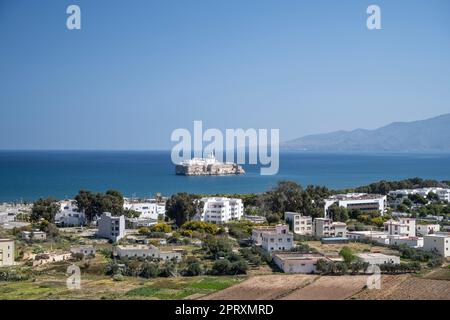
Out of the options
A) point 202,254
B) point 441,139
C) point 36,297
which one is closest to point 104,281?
point 36,297

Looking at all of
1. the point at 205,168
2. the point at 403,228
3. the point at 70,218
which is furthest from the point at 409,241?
the point at 205,168

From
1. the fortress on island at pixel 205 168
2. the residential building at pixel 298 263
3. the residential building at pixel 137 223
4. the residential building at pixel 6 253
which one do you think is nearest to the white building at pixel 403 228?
the residential building at pixel 298 263

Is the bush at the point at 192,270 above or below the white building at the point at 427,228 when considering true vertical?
below

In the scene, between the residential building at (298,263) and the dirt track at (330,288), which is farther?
the residential building at (298,263)

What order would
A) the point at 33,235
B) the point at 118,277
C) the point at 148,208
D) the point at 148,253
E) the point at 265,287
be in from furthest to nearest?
the point at 148,208
the point at 33,235
the point at 148,253
the point at 118,277
the point at 265,287

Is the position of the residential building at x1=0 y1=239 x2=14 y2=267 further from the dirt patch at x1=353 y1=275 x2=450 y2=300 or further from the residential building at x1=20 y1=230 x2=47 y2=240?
the dirt patch at x1=353 y1=275 x2=450 y2=300

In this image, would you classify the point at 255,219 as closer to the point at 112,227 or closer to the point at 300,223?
the point at 300,223

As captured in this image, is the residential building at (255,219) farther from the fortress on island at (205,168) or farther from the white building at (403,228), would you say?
the fortress on island at (205,168)
